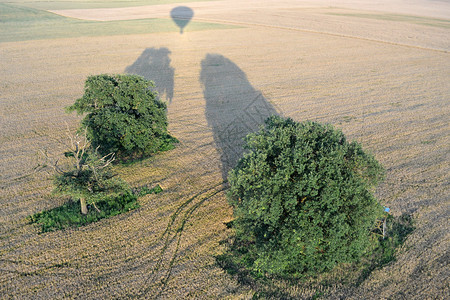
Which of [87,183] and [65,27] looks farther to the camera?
[65,27]

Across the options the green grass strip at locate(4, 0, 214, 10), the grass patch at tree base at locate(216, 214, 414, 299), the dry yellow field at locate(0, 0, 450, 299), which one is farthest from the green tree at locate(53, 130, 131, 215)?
the green grass strip at locate(4, 0, 214, 10)

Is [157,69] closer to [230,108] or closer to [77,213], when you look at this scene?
[230,108]

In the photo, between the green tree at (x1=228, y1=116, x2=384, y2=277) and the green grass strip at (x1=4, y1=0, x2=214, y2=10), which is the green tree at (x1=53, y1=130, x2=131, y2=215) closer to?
the green tree at (x1=228, y1=116, x2=384, y2=277)

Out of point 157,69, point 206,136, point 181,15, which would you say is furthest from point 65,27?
point 206,136

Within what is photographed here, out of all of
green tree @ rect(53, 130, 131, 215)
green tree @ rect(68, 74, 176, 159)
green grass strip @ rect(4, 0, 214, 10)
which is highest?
green grass strip @ rect(4, 0, 214, 10)

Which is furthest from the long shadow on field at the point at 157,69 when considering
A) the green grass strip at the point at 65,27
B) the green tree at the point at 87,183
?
the green grass strip at the point at 65,27

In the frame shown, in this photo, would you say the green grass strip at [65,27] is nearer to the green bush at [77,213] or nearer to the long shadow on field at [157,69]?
the long shadow on field at [157,69]
